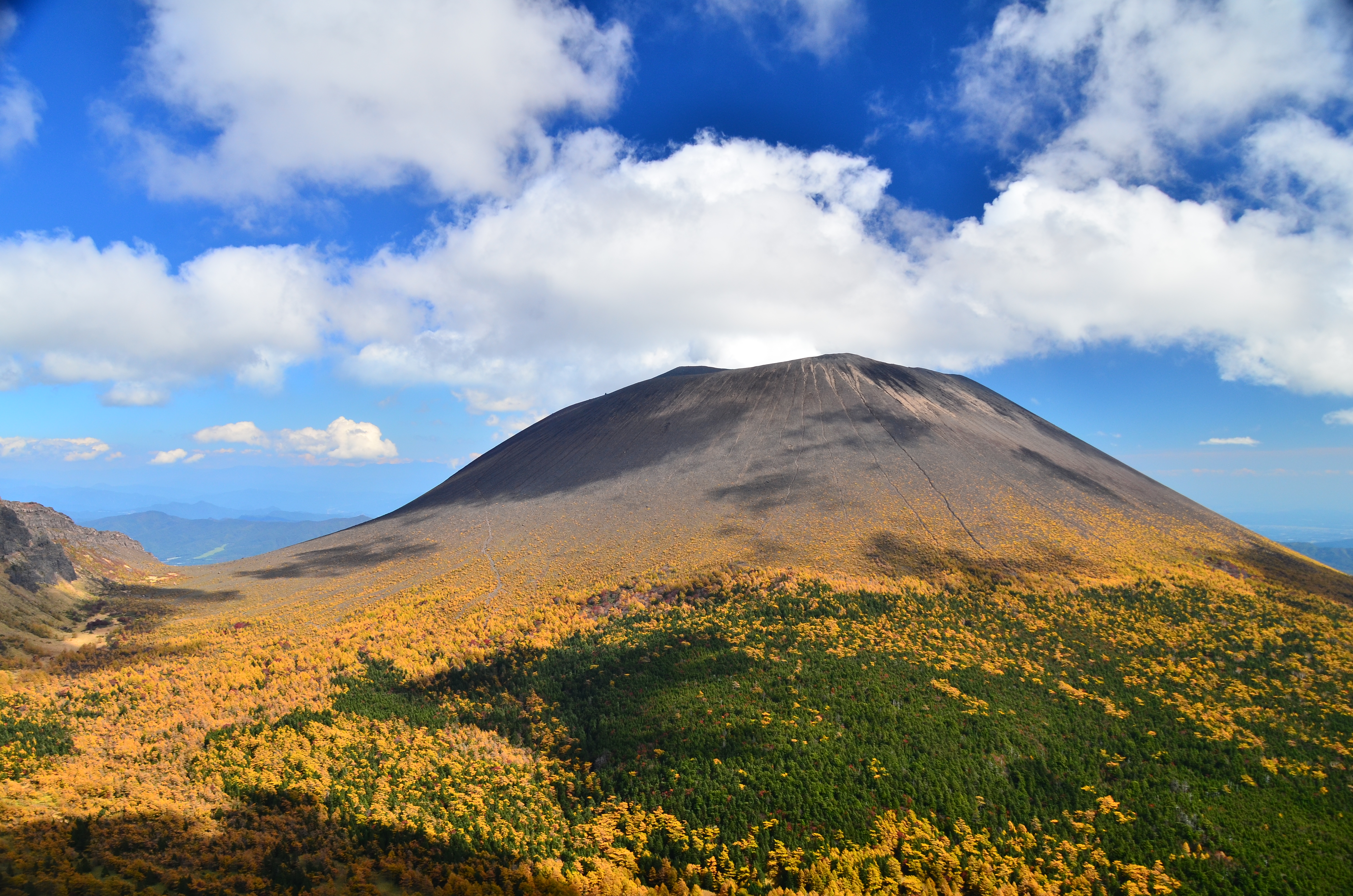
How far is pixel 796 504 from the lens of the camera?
6231cm

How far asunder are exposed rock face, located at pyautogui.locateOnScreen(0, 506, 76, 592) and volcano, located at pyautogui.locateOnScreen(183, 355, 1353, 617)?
15.1 metres

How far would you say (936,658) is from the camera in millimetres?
31812

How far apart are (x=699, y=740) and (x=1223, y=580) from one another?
48696 millimetres

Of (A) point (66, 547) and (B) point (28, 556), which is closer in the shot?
(B) point (28, 556)

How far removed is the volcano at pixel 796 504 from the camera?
50.4 metres

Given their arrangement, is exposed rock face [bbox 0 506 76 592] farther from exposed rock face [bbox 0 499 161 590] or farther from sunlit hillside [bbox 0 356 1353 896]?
sunlit hillside [bbox 0 356 1353 896]

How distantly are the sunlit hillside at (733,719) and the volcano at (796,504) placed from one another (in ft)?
2.68

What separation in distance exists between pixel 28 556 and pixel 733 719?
61386mm

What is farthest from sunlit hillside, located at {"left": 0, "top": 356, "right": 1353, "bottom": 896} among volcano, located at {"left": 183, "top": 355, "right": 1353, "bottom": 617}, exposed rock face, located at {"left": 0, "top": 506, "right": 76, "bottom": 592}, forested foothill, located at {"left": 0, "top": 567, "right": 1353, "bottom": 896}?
exposed rock face, located at {"left": 0, "top": 506, "right": 76, "bottom": 592}

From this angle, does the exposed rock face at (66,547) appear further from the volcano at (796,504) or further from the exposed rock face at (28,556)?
the volcano at (796,504)

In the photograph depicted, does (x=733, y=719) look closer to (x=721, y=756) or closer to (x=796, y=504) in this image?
(x=721, y=756)

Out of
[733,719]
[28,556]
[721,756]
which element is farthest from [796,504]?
[28,556]

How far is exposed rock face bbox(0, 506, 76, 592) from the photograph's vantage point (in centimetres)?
4400

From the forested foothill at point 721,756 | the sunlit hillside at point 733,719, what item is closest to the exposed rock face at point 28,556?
the sunlit hillside at point 733,719
